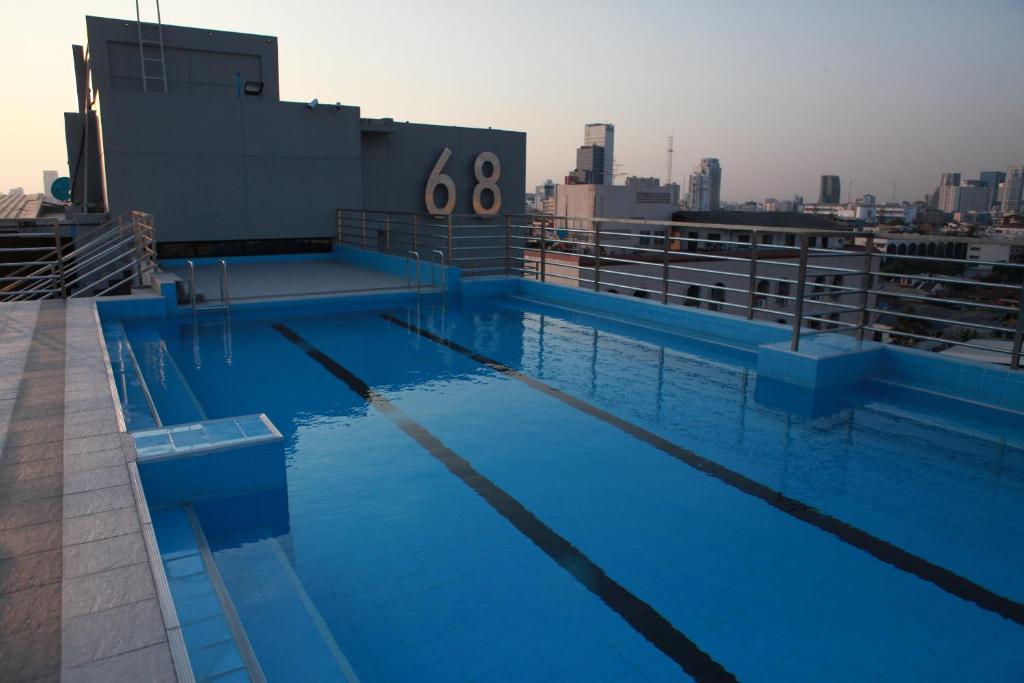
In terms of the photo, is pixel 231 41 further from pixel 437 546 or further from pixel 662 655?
pixel 662 655

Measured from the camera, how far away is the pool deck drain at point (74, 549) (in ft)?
5.34

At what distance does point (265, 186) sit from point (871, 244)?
10.9 m

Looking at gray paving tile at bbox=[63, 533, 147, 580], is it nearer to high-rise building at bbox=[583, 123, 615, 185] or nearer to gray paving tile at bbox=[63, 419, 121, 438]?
gray paving tile at bbox=[63, 419, 121, 438]

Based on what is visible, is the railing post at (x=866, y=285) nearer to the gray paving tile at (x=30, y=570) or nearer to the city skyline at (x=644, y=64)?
the gray paving tile at (x=30, y=570)

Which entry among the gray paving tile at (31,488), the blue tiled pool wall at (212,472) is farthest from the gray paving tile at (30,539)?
the blue tiled pool wall at (212,472)

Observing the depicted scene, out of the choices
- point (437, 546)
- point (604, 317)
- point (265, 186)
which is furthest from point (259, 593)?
point (265, 186)

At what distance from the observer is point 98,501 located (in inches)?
97.0

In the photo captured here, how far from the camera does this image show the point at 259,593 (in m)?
2.47

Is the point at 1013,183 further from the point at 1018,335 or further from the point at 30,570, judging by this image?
the point at 30,570

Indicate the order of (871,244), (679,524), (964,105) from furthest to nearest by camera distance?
(964,105)
(871,244)
(679,524)

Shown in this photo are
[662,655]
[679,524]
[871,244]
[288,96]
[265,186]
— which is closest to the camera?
[662,655]

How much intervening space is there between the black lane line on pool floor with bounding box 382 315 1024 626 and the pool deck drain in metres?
2.73

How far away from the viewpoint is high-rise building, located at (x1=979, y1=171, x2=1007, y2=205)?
37094mm

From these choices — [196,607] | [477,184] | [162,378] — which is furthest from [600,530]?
[477,184]
